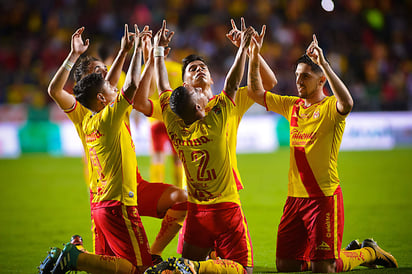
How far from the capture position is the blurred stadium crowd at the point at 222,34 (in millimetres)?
18797

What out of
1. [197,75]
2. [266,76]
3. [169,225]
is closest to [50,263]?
[169,225]

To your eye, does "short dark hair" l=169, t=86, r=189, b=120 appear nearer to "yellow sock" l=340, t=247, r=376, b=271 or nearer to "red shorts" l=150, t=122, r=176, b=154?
"yellow sock" l=340, t=247, r=376, b=271

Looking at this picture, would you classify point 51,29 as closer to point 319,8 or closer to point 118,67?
point 319,8

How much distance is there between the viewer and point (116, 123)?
4.50 m

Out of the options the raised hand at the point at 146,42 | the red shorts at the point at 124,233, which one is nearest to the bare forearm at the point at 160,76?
the raised hand at the point at 146,42

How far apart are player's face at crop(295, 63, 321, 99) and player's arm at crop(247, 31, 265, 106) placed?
379 mm

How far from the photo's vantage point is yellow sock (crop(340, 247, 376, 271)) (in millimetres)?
4999

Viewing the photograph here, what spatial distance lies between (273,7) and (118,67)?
17025 mm

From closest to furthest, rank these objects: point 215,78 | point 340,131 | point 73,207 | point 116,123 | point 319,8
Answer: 1. point 116,123
2. point 340,131
3. point 73,207
4. point 215,78
5. point 319,8

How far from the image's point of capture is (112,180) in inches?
184

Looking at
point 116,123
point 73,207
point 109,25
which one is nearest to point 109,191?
point 116,123

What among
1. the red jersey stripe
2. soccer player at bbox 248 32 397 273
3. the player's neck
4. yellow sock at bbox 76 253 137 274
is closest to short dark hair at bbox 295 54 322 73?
soccer player at bbox 248 32 397 273

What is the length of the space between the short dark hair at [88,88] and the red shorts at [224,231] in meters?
1.37

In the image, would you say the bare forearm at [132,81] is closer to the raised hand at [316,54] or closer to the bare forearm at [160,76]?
the bare forearm at [160,76]
